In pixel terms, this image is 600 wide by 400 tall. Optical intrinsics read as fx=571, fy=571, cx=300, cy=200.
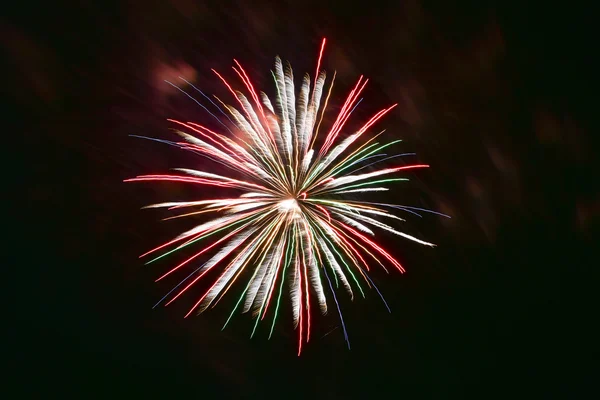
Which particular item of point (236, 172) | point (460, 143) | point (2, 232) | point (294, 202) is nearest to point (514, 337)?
point (460, 143)

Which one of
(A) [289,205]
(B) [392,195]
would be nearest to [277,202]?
(A) [289,205]

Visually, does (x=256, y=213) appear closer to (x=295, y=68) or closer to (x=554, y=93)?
(x=295, y=68)

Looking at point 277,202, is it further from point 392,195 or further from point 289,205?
point 392,195

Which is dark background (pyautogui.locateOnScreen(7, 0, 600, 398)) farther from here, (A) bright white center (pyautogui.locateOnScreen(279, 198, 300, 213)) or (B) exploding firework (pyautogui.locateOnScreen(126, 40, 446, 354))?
(A) bright white center (pyautogui.locateOnScreen(279, 198, 300, 213))

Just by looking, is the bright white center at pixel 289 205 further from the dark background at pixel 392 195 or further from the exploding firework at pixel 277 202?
the dark background at pixel 392 195

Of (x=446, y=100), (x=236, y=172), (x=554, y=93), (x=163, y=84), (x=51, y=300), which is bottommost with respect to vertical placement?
(x=51, y=300)

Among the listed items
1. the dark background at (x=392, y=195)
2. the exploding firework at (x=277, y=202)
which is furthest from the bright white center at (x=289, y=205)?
the dark background at (x=392, y=195)
